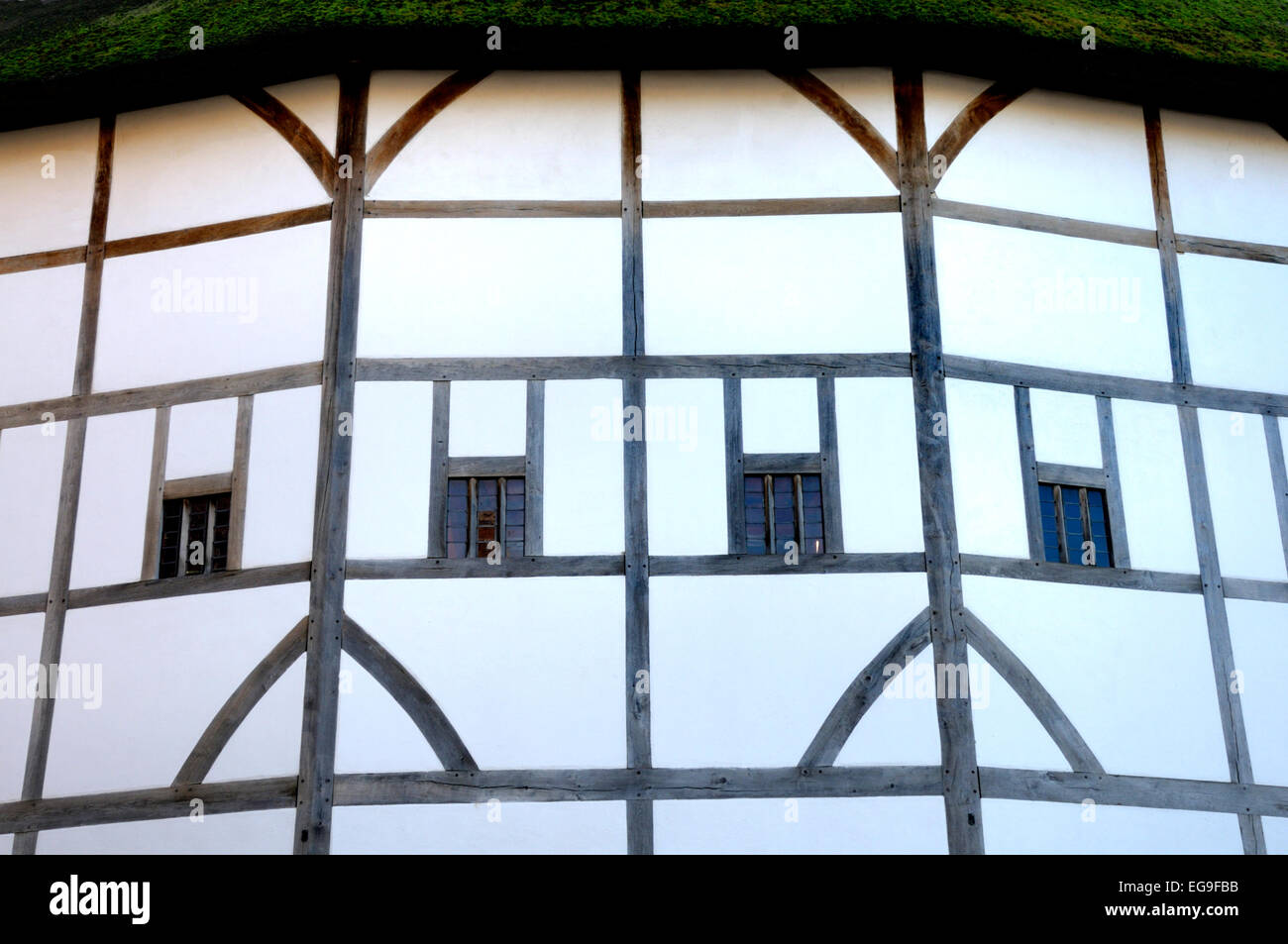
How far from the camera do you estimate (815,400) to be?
1269 centimetres

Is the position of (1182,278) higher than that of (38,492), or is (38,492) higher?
(1182,278)

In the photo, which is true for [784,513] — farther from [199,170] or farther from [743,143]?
[199,170]

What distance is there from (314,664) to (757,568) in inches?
123

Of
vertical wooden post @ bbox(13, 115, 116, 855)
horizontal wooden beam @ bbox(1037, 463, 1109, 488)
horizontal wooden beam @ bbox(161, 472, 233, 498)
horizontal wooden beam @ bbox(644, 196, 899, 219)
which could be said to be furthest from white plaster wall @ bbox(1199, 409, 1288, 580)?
vertical wooden post @ bbox(13, 115, 116, 855)

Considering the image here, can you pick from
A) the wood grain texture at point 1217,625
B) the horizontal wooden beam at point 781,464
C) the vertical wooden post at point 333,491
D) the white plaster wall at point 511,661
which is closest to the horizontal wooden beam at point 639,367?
the vertical wooden post at point 333,491

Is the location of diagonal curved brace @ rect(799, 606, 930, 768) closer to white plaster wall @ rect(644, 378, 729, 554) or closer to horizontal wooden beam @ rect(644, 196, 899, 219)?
white plaster wall @ rect(644, 378, 729, 554)

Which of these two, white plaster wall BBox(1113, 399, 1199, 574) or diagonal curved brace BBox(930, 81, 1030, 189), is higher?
diagonal curved brace BBox(930, 81, 1030, 189)

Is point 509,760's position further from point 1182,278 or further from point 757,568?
point 1182,278

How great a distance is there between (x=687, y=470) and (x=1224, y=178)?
17.0 feet

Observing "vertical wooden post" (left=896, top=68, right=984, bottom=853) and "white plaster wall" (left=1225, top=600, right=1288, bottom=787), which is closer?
"vertical wooden post" (left=896, top=68, right=984, bottom=853)

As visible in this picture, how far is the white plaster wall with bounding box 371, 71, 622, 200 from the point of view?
1326 centimetres

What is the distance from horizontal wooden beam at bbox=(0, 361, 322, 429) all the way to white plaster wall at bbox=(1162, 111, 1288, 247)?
6.90 metres

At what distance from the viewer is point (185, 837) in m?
12.1
